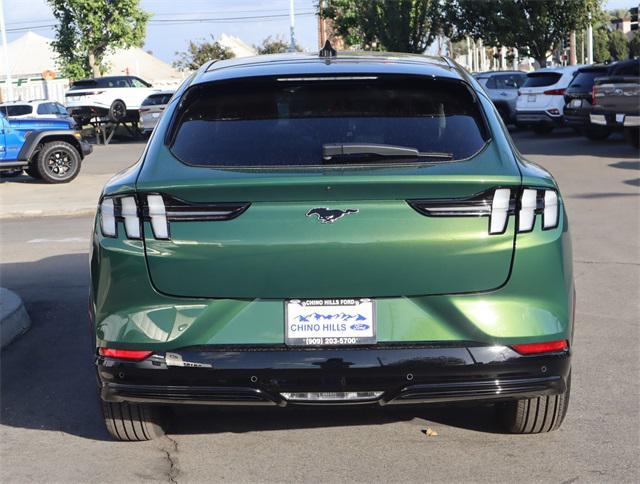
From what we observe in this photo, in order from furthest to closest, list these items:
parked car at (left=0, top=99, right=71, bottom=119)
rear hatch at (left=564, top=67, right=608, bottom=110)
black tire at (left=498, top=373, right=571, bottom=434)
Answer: parked car at (left=0, top=99, right=71, bottom=119) < rear hatch at (left=564, top=67, right=608, bottom=110) < black tire at (left=498, top=373, right=571, bottom=434)

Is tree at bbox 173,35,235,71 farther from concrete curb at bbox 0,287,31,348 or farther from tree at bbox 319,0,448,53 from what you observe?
concrete curb at bbox 0,287,31,348

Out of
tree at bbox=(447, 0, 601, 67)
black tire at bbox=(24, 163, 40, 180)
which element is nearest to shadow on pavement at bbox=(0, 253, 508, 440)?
black tire at bbox=(24, 163, 40, 180)

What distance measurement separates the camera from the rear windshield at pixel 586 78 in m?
22.9

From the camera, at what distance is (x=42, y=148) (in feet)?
66.4

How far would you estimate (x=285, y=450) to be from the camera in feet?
15.4

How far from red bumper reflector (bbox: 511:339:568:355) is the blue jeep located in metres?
16.9

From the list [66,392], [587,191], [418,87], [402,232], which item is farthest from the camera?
[587,191]

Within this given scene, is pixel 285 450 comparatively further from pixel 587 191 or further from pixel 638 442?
pixel 587 191

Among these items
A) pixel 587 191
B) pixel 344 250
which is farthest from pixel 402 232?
pixel 587 191

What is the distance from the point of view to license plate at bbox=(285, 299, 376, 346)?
4035 mm

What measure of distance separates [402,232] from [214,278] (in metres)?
0.77

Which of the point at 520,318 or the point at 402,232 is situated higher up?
the point at 402,232

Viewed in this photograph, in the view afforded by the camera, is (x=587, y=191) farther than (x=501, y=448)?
Yes

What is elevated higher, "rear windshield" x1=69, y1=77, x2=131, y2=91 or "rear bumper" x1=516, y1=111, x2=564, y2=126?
"rear windshield" x1=69, y1=77, x2=131, y2=91
